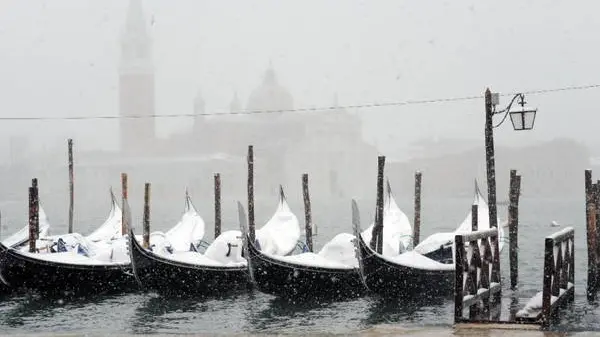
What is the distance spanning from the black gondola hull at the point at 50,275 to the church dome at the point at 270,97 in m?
145

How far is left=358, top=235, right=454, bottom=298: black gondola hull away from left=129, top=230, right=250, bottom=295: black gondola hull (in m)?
2.81

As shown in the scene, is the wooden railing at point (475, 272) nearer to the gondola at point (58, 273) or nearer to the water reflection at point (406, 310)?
the water reflection at point (406, 310)

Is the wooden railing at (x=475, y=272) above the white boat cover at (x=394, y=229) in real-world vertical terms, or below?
above

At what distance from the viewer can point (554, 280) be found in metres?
9.55

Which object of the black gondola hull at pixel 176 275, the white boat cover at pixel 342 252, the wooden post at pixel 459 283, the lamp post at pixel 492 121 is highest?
the lamp post at pixel 492 121

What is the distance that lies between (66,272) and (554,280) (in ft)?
29.7

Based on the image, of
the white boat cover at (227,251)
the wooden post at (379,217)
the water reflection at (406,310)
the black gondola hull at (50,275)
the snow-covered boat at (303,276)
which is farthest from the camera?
the wooden post at (379,217)

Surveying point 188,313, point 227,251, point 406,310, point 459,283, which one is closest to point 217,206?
point 227,251

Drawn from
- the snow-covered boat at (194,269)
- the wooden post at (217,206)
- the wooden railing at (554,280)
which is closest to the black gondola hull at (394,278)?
the snow-covered boat at (194,269)

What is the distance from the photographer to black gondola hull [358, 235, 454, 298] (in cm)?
1408

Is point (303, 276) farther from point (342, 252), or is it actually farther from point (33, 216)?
point (33, 216)

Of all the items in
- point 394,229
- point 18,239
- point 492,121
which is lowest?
point 18,239

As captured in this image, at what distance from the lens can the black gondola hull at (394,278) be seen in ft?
46.2

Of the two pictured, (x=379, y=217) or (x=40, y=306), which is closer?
(x=40, y=306)
